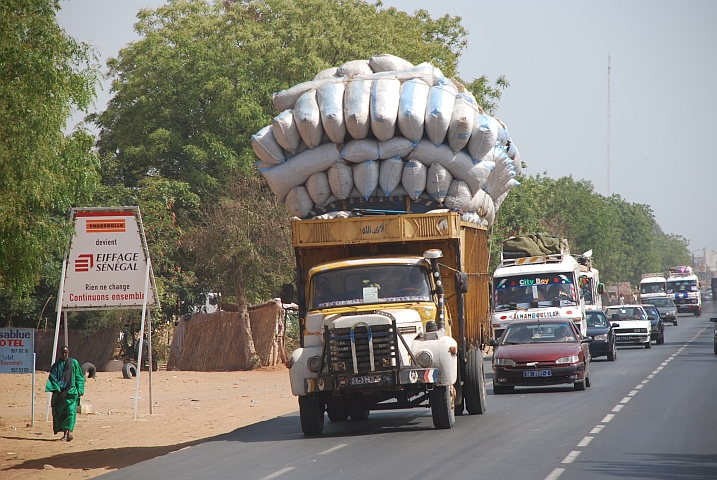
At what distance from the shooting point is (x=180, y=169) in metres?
41.8

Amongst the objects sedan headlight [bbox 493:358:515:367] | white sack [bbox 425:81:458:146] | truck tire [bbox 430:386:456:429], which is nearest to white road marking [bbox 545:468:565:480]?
truck tire [bbox 430:386:456:429]

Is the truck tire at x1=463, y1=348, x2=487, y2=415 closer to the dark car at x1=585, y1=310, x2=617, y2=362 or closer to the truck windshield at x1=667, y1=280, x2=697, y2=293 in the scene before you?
the dark car at x1=585, y1=310, x2=617, y2=362

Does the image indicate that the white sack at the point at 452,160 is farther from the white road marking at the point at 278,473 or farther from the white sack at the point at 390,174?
the white road marking at the point at 278,473

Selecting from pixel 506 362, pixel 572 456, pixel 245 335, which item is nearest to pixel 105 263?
pixel 506 362

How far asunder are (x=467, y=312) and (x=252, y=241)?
18790mm

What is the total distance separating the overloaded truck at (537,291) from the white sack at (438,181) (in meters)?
11.9

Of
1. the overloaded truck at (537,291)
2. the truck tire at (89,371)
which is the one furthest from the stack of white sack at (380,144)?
the truck tire at (89,371)

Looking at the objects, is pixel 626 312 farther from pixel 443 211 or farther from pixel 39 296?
pixel 443 211

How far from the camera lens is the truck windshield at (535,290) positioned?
28.3 metres

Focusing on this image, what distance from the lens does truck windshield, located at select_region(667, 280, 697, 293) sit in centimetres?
9200

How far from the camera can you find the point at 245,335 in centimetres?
3469

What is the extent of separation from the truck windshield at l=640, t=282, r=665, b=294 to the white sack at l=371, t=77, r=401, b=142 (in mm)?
75274

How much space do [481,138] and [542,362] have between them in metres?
6.20

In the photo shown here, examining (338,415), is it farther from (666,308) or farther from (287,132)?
(666,308)
